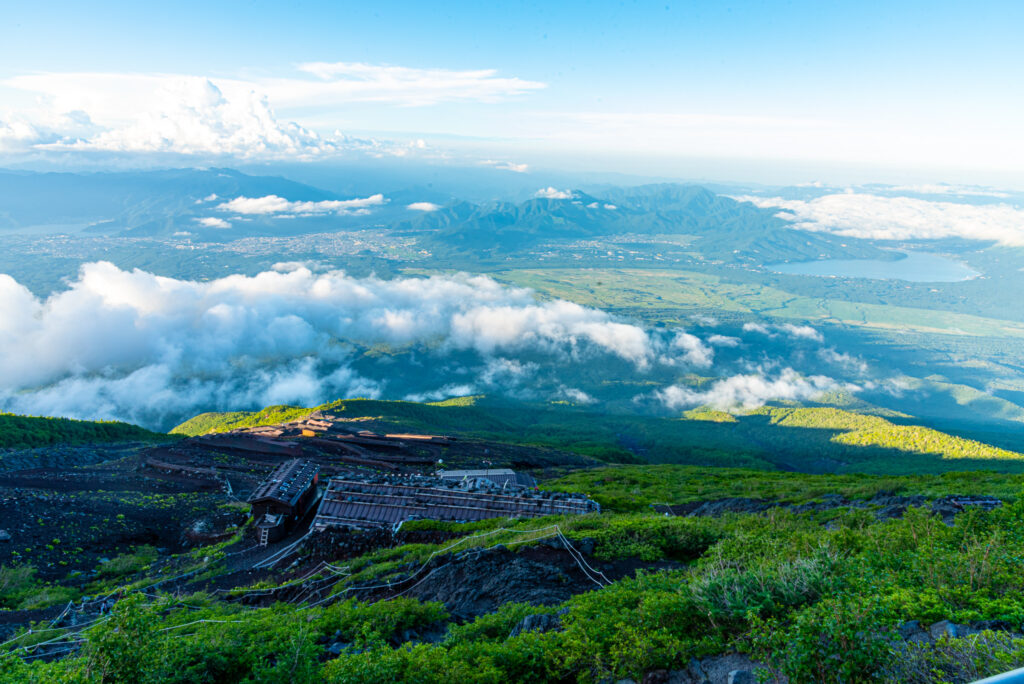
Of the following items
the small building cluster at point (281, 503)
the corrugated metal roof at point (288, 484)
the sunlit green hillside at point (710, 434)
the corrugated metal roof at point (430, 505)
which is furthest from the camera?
the sunlit green hillside at point (710, 434)

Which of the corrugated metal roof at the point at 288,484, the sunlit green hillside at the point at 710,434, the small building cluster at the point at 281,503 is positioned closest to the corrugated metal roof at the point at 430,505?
the small building cluster at the point at 281,503

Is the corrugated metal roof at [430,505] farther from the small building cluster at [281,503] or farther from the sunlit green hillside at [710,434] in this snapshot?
the sunlit green hillside at [710,434]

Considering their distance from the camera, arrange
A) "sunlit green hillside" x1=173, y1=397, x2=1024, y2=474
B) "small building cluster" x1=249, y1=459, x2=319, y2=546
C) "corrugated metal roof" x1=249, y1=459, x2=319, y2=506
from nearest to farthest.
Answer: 1. "small building cluster" x1=249, y1=459, x2=319, y2=546
2. "corrugated metal roof" x1=249, y1=459, x2=319, y2=506
3. "sunlit green hillside" x1=173, y1=397, x2=1024, y2=474

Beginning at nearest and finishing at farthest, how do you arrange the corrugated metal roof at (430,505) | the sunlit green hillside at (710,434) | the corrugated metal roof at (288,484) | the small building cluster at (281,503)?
A: the corrugated metal roof at (430,505) → the small building cluster at (281,503) → the corrugated metal roof at (288,484) → the sunlit green hillside at (710,434)

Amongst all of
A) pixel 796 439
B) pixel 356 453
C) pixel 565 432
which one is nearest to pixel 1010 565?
pixel 356 453

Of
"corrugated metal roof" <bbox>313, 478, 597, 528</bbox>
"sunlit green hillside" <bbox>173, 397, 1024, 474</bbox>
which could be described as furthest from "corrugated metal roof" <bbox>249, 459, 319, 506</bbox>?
"sunlit green hillside" <bbox>173, 397, 1024, 474</bbox>

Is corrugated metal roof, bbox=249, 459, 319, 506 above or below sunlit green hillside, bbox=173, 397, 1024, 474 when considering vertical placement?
above

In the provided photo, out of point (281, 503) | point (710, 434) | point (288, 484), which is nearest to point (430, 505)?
point (281, 503)

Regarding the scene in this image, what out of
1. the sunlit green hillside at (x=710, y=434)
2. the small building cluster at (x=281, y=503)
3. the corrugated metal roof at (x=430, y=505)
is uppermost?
the corrugated metal roof at (x=430, y=505)

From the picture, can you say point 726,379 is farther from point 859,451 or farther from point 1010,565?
point 1010,565

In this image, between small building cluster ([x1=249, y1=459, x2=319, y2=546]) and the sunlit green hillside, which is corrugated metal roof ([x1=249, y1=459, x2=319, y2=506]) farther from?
the sunlit green hillside

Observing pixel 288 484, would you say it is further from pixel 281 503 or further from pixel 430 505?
pixel 430 505
